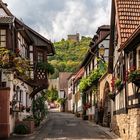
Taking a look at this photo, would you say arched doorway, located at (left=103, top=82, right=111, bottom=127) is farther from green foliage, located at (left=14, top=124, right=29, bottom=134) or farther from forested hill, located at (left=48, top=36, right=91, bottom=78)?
forested hill, located at (left=48, top=36, right=91, bottom=78)

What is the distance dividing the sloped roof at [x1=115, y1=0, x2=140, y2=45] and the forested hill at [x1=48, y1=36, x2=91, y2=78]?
88406 mm

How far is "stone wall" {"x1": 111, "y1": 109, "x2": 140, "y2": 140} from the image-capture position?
23094 mm

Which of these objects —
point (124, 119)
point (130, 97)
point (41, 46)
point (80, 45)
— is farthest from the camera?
point (80, 45)

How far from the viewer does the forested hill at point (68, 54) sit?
398 feet

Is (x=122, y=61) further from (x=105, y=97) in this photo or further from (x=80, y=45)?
(x=80, y=45)

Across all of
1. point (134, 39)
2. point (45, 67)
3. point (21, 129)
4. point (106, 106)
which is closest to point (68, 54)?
point (106, 106)

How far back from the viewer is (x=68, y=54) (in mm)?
127062

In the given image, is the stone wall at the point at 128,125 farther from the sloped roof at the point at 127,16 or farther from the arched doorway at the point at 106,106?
the arched doorway at the point at 106,106

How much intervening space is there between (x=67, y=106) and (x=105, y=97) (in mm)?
61505

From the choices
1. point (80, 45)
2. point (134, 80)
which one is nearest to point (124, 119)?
point (134, 80)

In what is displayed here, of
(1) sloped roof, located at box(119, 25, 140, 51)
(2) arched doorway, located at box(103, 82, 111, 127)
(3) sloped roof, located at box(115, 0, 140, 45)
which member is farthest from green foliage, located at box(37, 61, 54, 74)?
(1) sloped roof, located at box(119, 25, 140, 51)

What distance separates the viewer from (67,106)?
339 ft

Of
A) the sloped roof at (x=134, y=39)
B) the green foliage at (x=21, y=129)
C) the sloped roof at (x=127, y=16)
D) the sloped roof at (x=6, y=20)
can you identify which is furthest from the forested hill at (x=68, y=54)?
the sloped roof at (x=134, y=39)

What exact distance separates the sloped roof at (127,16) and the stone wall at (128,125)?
14.8 ft
